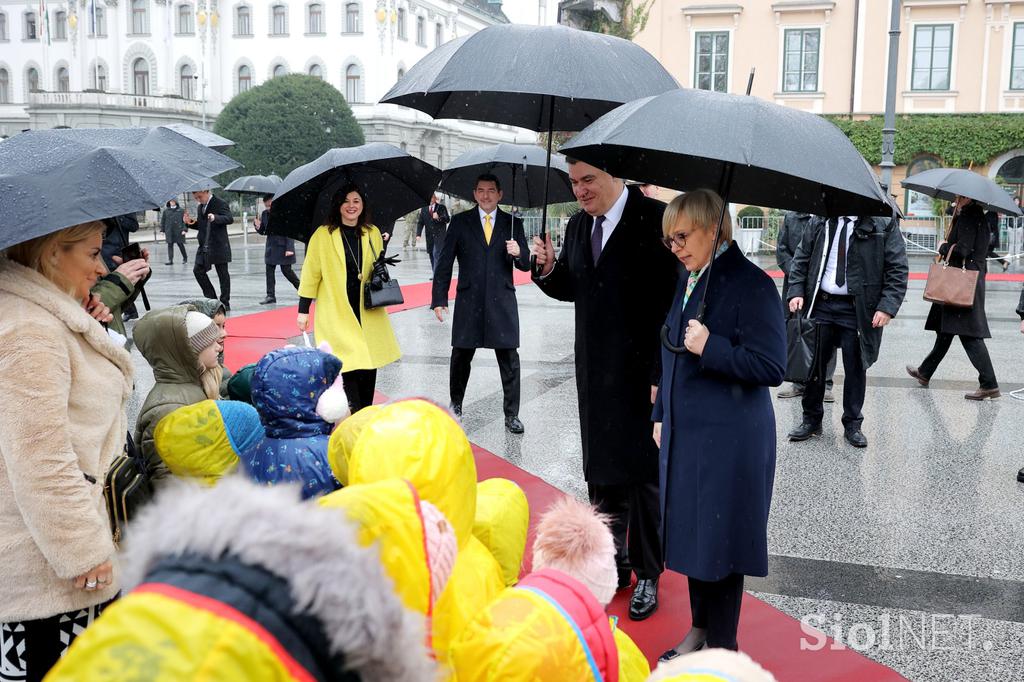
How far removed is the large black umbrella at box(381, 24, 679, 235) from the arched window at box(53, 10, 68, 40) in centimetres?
6873

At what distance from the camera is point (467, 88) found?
3490 millimetres

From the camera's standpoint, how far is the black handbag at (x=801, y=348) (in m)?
6.07

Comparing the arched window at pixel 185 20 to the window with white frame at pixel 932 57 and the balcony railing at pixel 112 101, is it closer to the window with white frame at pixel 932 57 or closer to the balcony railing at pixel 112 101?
the balcony railing at pixel 112 101

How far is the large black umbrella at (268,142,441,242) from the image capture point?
5.45 metres

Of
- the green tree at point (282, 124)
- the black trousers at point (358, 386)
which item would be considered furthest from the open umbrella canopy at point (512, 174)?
the green tree at point (282, 124)

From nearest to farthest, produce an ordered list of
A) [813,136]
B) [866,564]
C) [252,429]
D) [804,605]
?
[813,136]
[252,429]
[804,605]
[866,564]

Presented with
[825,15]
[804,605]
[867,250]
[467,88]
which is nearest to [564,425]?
[867,250]

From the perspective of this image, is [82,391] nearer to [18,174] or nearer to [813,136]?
[18,174]

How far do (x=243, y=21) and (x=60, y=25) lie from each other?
1417 cm

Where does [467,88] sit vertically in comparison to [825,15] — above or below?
below

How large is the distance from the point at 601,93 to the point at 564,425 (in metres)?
3.58

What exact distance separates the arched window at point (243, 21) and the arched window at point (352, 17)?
7.08 meters

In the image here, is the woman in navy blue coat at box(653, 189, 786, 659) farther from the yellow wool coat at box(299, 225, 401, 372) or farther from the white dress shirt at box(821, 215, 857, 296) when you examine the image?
the white dress shirt at box(821, 215, 857, 296)

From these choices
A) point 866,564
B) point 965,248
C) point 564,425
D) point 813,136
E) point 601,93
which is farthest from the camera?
point 965,248
